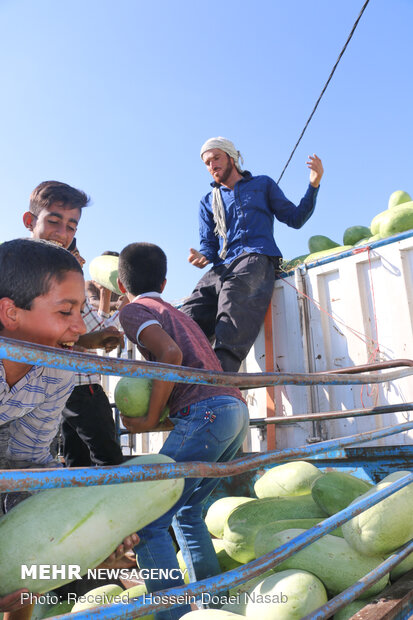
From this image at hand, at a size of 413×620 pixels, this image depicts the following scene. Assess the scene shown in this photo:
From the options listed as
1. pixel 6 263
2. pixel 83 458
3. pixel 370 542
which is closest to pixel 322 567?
pixel 370 542

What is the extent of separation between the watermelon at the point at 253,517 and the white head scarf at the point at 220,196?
247 cm

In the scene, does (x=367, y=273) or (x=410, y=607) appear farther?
(x=367, y=273)

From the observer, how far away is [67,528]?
4.05 ft

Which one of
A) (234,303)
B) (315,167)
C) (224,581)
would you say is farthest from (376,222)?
(224,581)

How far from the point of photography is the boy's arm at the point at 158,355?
227 cm

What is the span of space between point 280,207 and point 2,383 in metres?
3.24

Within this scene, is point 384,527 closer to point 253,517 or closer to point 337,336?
point 253,517

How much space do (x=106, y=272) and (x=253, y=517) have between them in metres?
2.72

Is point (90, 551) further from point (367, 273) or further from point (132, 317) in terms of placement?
point (367, 273)

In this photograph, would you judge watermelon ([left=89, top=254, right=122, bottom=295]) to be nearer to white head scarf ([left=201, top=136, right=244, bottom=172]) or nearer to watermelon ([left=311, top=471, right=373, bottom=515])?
white head scarf ([left=201, top=136, right=244, bottom=172])

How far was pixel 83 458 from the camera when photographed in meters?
3.30

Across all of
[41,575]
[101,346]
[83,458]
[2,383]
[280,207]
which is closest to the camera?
[41,575]

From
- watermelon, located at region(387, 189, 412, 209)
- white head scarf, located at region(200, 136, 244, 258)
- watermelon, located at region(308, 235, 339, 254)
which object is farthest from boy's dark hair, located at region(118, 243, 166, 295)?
watermelon, located at region(387, 189, 412, 209)

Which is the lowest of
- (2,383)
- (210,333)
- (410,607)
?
(410,607)
